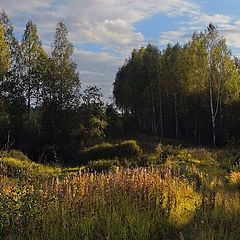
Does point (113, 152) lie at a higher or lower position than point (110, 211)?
lower

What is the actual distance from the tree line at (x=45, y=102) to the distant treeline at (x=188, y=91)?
26.4 feet

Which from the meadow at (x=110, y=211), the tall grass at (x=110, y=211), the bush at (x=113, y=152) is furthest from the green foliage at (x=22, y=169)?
the bush at (x=113, y=152)

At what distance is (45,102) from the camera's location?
42.0 m

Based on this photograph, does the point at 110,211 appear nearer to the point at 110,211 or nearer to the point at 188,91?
the point at 110,211

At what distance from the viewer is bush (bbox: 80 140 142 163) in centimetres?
3034

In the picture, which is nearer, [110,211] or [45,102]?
[110,211]

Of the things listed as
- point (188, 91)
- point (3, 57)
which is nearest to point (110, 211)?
point (3, 57)

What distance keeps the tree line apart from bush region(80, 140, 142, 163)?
3.09 meters

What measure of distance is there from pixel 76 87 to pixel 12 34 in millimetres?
8831

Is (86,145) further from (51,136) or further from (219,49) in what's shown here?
(219,49)

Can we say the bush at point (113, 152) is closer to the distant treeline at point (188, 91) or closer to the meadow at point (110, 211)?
the distant treeline at point (188, 91)

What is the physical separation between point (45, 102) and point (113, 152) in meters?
13.3

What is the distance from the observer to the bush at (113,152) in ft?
99.6

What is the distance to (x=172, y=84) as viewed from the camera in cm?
5138
